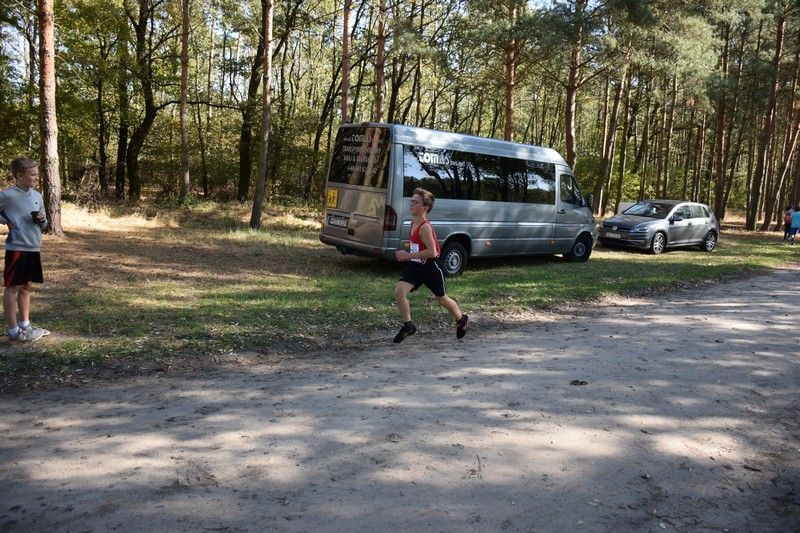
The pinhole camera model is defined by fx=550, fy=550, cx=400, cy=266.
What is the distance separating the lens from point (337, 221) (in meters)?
10.9

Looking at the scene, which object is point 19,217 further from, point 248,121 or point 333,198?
point 248,121

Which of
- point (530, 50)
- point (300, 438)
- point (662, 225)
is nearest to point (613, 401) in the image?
point (300, 438)

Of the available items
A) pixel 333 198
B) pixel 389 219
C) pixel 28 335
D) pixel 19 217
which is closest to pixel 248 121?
pixel 333 198

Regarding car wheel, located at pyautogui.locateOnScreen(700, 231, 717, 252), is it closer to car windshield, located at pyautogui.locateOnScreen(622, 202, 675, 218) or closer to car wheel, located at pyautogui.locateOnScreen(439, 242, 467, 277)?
car windshield, located at pyautogui.locateOnScreen(622, 202, 675, 218)

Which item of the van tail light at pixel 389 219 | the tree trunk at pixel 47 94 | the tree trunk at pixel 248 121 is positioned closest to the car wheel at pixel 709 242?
the van tail light at pixel 389 219

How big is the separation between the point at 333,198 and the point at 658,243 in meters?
11.7

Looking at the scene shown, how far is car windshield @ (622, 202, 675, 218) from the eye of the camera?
59.3 feet

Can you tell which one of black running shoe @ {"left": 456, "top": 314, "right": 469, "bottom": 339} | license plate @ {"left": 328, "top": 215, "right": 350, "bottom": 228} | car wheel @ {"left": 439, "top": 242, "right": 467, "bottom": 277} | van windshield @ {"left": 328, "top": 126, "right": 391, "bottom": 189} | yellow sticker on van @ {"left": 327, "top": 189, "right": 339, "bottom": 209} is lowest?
black running shoe @ {"left": 456, "top": 314, "right": 469, "bottom": 339}

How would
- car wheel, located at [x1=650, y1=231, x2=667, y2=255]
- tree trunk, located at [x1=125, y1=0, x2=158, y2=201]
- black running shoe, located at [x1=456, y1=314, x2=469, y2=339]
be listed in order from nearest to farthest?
black running shoe, located at [x1=456, y1=314, x2=469, y2=339]
car wheel, located at [x1=650, y1=231, x2=667, y2=255]
tree trunk, located at [x1=125, y1=0, x2=158, y2=201]

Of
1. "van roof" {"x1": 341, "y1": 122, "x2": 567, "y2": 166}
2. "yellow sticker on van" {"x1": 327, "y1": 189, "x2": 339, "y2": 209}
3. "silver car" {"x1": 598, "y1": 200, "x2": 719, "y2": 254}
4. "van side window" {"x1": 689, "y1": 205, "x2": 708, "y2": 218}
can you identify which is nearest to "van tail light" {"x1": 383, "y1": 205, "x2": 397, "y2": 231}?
"van roof" {"x1": 341, "y1": 122, "x2": 567, "y2": 166}

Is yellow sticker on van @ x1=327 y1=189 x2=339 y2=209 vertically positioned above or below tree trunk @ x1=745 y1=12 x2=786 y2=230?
below

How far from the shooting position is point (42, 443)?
146 inches

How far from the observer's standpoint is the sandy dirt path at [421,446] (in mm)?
3000

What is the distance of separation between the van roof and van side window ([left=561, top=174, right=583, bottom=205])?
1.51ft
